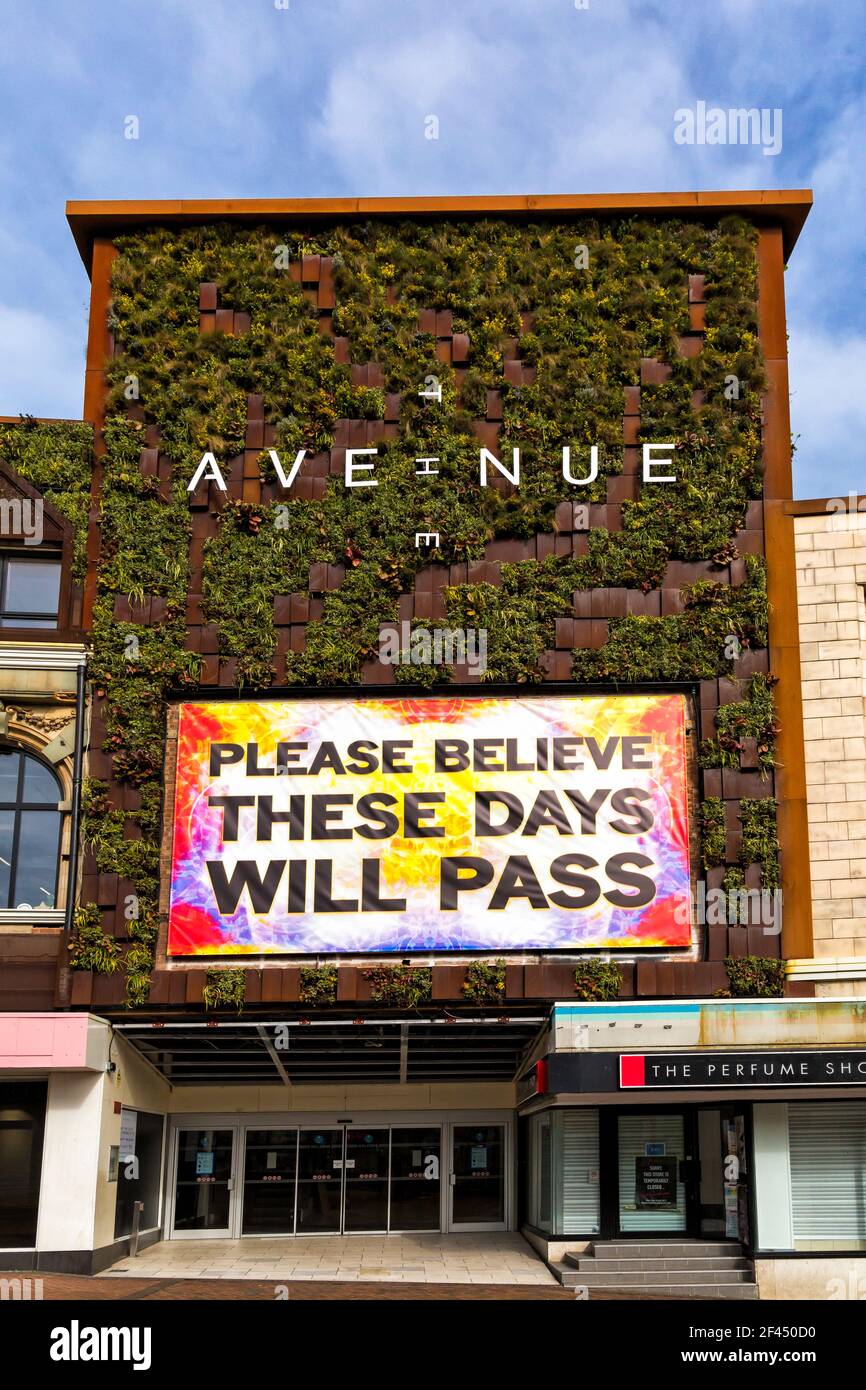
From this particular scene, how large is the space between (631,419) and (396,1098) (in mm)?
13870

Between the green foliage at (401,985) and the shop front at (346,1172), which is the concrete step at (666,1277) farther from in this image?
the shop front at (346,1172)

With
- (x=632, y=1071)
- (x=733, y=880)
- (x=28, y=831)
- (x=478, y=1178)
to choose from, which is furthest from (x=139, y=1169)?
(x=733, y=880)

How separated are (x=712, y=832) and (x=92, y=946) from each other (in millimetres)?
10493

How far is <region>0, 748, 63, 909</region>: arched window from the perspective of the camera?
23109 mm

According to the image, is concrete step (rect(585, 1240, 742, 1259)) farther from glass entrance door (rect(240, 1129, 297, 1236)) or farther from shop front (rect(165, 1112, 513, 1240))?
glass entrance door (rect(240, 1129, 297, 1236))

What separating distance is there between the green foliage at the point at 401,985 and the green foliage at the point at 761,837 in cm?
563

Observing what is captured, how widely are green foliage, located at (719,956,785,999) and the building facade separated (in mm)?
56

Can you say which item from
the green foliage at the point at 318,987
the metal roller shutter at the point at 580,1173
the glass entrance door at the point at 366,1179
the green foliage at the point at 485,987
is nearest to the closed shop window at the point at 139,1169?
the glass entrance door at the point at 366,1179

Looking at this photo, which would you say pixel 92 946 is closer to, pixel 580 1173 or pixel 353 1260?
pixel 353 1260

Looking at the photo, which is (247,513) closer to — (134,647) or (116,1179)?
(134,647)

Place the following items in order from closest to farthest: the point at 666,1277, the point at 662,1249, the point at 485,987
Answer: the point at 666,1277 < the point at 662,1249 < the point at 485,987

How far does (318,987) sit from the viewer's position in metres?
22.2
